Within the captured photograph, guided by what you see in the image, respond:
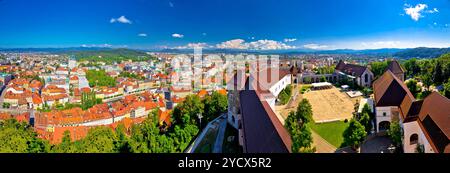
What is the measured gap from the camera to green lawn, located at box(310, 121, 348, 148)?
148 inches

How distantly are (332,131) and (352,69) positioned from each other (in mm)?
5677

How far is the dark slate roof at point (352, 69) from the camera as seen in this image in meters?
8.29

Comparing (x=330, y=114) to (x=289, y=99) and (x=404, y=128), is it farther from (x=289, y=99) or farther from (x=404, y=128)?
(x=404, y=128)

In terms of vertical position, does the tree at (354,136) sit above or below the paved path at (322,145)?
above

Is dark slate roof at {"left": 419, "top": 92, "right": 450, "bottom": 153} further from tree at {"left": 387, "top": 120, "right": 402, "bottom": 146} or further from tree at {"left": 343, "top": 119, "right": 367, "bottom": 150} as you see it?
tree at {"left": 343, "top": 119, "right": 367, "bottom": 150}

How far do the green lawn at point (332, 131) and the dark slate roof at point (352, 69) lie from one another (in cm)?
426

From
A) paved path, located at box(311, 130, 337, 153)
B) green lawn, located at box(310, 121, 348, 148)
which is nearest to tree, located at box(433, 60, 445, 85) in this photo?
green lawn, located at box(310, 121, 348, 148)

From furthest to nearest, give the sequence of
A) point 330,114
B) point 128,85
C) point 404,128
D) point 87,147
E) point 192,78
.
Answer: point 128,85 < point 192,78 < point 330,114 < point 87,147 < point 404,128

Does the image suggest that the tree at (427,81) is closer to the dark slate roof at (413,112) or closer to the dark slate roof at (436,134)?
the dark slate roof at (413,112)

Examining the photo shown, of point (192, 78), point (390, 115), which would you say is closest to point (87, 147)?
point (390, 115)

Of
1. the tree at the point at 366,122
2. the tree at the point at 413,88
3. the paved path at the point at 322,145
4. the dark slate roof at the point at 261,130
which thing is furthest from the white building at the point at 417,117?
the tree at the point at 413,88
